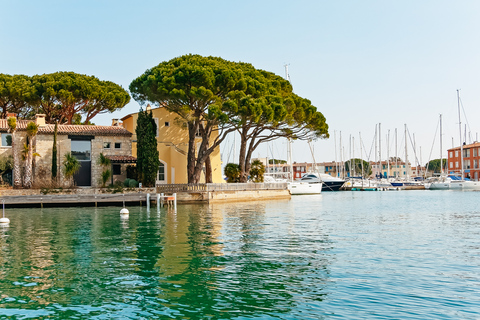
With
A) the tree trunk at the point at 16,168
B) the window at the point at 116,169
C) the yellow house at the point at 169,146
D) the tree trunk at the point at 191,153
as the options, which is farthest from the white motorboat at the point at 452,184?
the tree trunk at the point at 16,168

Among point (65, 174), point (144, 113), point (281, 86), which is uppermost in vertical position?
point (281, 86)

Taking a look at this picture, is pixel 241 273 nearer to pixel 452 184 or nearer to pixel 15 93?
pixel 15 93

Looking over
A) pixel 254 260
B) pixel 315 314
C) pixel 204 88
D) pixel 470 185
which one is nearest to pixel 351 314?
pixel 315 314

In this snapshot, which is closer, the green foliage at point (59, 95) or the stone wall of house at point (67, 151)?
the stone wall of house at point (67, 151)

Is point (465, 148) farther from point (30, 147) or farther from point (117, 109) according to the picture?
point (30, 147)

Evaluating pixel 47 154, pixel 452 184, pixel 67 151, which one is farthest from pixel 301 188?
pixel 452 184

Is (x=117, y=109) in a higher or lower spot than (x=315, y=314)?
higher

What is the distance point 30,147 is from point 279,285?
33.1 m

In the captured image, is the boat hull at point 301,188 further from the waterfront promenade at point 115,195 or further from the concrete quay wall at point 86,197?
the concrete quay wall at point 86,197

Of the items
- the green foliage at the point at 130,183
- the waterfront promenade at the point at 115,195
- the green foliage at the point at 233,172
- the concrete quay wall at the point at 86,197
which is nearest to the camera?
the concrete quay wall at the point at 86,197

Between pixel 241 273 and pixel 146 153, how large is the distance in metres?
28.8

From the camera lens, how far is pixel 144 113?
134 feet

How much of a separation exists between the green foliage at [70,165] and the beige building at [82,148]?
89cm

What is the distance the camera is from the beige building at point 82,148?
131ft
